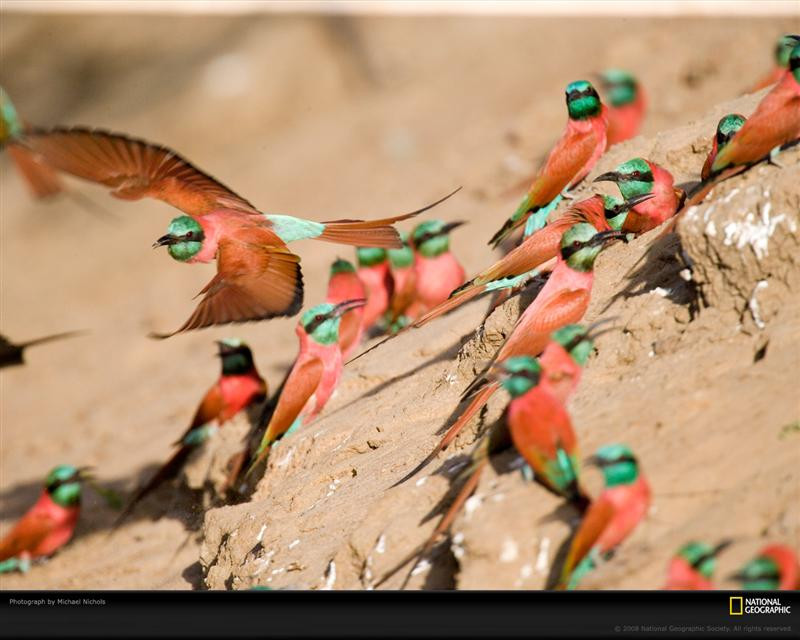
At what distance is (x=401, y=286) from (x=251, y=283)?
1.93 m

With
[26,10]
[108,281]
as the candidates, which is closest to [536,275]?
[108,281]

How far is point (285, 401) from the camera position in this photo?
16.4 feet

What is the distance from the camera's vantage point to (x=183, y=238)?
4.59 m

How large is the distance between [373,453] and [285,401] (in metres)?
0.90

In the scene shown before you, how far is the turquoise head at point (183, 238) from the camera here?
4.58m

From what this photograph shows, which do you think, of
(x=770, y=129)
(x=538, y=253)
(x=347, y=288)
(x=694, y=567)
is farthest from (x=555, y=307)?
(x=347, y=288)

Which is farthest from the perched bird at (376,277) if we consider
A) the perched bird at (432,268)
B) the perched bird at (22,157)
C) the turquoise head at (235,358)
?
the perched bird at (22,157)

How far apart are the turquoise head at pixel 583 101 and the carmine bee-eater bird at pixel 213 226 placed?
114 cm

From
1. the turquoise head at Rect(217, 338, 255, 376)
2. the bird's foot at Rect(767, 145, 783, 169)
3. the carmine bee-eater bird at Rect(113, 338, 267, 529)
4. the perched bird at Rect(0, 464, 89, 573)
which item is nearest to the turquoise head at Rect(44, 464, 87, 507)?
the perched bird at Rect(0, 464, 89, 573)

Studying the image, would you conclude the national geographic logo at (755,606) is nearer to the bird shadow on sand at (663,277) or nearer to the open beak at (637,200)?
the bird shadow on sand at (663,277)

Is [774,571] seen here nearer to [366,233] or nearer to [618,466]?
[618,466]

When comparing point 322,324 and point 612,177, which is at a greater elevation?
point 612,177

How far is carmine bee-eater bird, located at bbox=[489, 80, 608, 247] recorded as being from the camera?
17.2ft

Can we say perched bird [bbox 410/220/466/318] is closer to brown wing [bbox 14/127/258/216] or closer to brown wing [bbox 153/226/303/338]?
brown wing [bbox 153/226/303/338]
